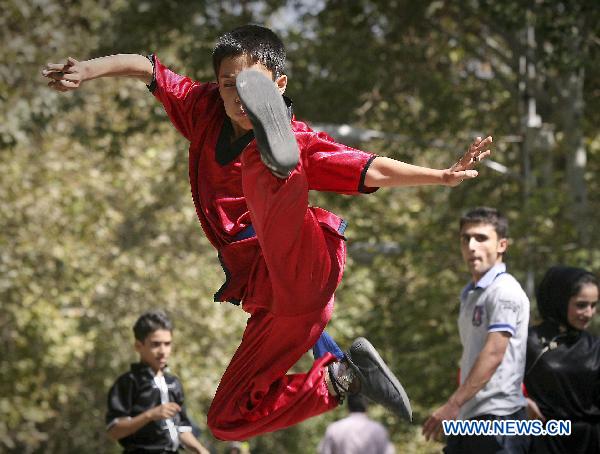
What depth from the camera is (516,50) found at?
14.0 meters

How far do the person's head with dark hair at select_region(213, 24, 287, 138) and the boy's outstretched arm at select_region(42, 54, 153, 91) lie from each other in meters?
0.37

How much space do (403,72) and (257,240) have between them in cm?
992

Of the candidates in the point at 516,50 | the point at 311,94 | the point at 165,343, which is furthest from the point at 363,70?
the point at 165,343

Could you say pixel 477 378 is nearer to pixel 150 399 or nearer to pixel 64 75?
pixel 150 399

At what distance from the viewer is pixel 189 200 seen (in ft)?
63.6

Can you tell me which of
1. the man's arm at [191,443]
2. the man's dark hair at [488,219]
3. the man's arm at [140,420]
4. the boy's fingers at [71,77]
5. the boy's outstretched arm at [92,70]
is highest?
the boy's outstretched arm at [92,70]

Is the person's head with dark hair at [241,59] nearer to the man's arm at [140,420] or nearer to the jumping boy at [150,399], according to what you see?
the man's arm at [140,420]

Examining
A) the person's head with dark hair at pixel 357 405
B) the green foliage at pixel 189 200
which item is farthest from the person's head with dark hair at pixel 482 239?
the green foliage at pixel 189 200

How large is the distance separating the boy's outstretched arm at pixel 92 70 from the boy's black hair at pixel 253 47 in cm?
37

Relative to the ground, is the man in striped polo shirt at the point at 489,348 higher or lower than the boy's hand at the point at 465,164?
lower

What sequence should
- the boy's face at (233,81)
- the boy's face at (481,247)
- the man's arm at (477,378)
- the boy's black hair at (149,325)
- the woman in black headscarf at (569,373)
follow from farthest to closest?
1. the boy's black hair at (149,325)
2. the woman in black headscarf at (569,373)
3. the boy's face at (481,247)
4. the man's arm at (477,378)
5. the boy's face at (233,81)

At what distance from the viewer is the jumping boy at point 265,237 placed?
15.9 ft

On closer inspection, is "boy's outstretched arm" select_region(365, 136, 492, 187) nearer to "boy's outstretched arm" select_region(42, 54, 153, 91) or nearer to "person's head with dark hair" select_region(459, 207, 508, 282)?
"boy's outstretched arm" select_region(42, 54, 153, 91)

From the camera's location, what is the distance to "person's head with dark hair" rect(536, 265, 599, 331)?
272 inches
